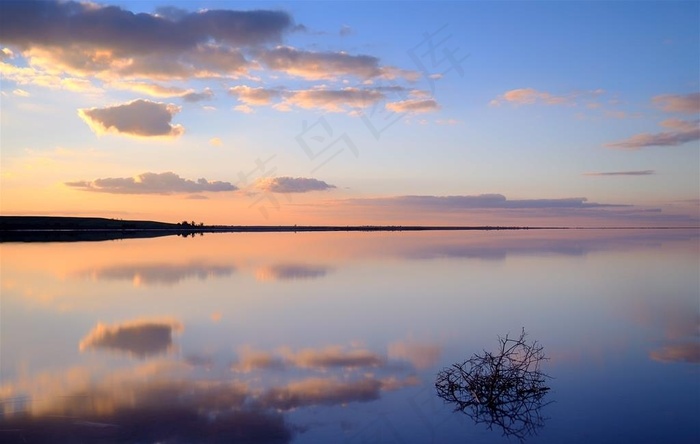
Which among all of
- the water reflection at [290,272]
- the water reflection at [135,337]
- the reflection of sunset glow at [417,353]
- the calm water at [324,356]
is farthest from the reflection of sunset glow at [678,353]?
the water reflection at [290,272]

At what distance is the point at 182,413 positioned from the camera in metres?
6.97

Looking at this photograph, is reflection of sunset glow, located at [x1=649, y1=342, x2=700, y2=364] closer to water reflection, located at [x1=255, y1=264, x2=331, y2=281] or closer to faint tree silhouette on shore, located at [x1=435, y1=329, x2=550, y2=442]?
faint tree silhouette on shore, located at [x1=435, y1=329, x2=550, y2=442]

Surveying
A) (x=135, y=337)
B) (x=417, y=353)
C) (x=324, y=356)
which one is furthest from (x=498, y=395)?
(x=135, y=337)

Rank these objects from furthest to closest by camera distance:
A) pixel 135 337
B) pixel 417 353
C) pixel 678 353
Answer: pixel 135 337, pixel 678 353, pixel 417 353

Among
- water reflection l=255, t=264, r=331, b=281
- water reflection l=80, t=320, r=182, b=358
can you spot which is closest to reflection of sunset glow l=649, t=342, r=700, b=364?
water reflection l=80, t=320, r=182, b=358

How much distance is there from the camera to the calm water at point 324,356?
6703mm

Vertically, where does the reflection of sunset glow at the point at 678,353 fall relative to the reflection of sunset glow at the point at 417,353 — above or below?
Answer: below

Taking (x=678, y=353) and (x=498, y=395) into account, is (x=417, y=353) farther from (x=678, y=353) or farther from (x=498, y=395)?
(x=678, y=353)

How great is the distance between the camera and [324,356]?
10.0 metres

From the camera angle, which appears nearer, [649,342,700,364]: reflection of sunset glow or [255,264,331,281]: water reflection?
[649,342,700,364]: reflection of sunset glow

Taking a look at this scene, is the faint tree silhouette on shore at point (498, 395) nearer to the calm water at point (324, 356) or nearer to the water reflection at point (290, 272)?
the calm water at point (324, 356)

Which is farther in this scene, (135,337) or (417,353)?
(135,337)

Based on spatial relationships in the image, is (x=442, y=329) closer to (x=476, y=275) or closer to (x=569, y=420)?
(x=569, y=420)

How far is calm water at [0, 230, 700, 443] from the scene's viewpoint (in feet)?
22.0
